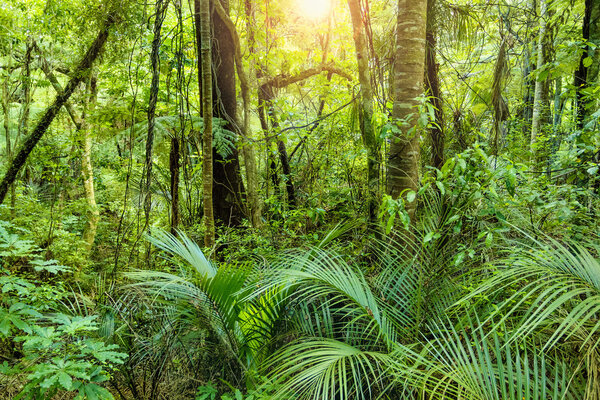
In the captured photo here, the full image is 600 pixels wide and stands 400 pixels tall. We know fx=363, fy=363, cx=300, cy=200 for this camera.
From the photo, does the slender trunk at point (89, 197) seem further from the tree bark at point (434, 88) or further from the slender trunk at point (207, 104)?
the tree bark at point (434, 88)

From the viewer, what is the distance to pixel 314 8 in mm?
6535

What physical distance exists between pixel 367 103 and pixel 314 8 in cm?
303

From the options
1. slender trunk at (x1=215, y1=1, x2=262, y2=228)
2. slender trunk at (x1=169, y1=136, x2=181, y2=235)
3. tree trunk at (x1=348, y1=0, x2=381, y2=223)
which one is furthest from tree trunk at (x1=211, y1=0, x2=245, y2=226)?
tree trunk at (x1=348, y1=0, x2=381, y2=223)

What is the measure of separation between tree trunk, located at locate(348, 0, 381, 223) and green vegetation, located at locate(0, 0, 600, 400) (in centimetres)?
3

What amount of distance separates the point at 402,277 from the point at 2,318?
272cm

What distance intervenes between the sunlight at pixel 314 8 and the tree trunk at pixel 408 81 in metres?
3.35

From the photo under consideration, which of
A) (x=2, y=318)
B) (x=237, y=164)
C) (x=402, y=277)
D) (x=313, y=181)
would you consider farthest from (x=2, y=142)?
(x=402, y=277)

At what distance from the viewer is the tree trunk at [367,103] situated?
445cm

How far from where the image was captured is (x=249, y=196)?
5637 mm

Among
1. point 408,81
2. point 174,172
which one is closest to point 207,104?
point 174,172

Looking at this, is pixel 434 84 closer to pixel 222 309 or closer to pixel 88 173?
pixel 222 309

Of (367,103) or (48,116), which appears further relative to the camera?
(48,116)

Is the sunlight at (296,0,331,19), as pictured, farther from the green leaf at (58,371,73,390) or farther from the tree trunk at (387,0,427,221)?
the green leaf at (58,371,73,390)

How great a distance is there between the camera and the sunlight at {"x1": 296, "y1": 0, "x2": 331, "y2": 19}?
639 cm
